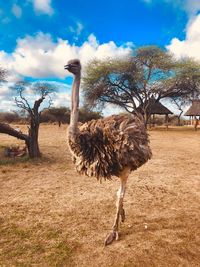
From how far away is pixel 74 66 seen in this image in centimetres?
432

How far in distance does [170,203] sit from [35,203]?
270cm

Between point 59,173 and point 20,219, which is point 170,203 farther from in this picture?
point 59,173

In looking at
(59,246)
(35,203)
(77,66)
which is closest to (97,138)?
(77,66)

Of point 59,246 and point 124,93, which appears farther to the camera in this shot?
point 124,93

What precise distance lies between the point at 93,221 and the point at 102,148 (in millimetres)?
1355

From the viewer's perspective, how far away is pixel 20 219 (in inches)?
190

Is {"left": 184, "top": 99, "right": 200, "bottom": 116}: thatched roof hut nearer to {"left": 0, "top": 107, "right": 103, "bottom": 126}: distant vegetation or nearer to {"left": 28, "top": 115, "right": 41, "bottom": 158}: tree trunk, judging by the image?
{"left": 0, "top": 107, "right": 103, "bottom": 126}: distant vegetation

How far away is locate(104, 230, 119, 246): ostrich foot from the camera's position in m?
3.97

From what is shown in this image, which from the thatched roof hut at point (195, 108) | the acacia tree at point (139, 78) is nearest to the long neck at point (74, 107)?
the acacia tree at point (139, 78)

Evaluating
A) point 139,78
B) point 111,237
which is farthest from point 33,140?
point 139,78

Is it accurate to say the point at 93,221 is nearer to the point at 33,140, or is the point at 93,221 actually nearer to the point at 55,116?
the point at 33,140

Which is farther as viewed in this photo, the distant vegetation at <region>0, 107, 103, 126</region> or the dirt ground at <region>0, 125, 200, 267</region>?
the distant vegetation at <region>0, 107, 103, 126</region>

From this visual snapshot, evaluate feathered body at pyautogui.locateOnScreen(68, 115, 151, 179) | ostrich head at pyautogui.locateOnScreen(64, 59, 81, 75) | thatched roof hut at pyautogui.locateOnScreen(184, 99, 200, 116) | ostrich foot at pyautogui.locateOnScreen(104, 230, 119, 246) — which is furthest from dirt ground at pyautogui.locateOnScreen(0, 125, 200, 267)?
thatched roof hut at pyautogui.locateOnScreen(184, 99, 200, 116)

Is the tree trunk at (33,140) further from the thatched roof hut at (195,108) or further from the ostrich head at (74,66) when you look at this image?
the thatched roof hut at (195,108)
